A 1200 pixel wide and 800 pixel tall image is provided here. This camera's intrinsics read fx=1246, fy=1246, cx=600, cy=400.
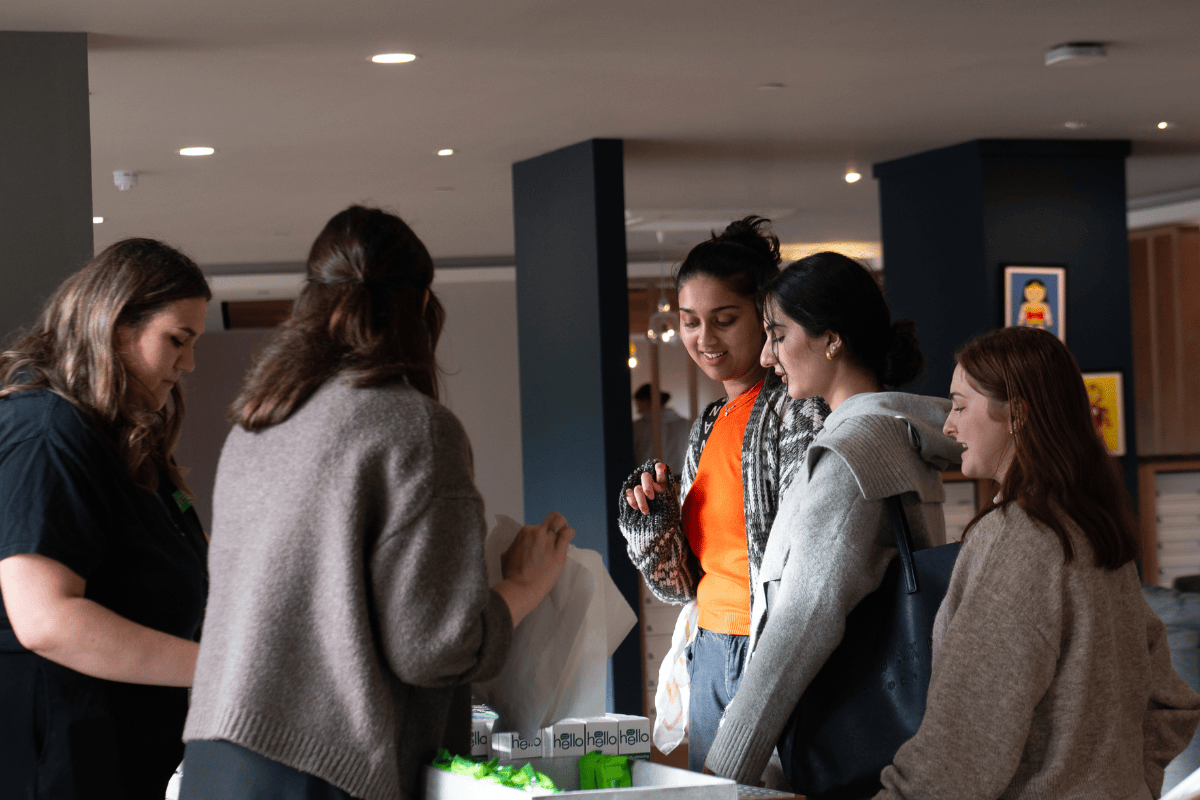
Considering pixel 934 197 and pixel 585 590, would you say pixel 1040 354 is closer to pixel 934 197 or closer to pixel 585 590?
pixel 585 590

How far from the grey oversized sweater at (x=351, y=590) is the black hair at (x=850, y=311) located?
2.48ft

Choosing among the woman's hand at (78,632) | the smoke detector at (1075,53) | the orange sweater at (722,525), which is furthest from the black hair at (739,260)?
the smoke detector at (1075,53)

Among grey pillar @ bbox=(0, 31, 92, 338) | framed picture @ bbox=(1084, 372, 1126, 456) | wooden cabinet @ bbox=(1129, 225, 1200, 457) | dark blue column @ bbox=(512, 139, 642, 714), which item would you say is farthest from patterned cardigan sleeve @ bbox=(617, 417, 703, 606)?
wooden cabinet @ bbox=(1129, 225, 1200, 457)

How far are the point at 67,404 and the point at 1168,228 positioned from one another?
840cm

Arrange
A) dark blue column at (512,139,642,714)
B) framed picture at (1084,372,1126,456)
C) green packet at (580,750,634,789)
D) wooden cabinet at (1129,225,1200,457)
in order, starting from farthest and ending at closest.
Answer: wooden cabinet at (1129,225,1200,457) < framed picture at (1084,372,1126,456) < dark blue column at (512,139,642,714) < green packet at (580,750,634,789)

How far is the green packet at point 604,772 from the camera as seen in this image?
1.49m

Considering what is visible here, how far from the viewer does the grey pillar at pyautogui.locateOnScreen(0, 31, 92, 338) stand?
149 inches

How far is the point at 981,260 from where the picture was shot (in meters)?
6.40

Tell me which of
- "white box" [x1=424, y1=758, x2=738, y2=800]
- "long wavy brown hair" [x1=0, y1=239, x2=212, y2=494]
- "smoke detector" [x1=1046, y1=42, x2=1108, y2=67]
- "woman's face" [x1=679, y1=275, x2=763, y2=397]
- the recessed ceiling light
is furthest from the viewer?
"smoke detector" [x1=1046, y1=42, x2=1108, y2=67]

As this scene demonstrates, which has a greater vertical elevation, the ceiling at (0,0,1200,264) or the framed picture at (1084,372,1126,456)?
the ceiling at (0,0,1200,264)

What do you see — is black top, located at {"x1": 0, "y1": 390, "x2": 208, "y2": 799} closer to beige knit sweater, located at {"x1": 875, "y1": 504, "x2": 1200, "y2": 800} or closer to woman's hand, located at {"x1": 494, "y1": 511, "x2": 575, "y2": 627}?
woman's hand, located at {"x1": 494, "y1": 511, "x2": 575, "y2": 627}

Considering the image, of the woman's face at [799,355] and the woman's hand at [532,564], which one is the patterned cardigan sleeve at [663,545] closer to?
the woman's face at [799,355]

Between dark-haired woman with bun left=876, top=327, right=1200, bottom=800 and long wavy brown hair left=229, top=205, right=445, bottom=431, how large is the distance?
2.36ft

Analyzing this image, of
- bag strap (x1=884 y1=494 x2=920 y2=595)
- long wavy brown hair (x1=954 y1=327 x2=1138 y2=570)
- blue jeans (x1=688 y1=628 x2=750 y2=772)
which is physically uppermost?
long wavy brown hair (x1=954 y1=327 x2=1138 y2=570)
